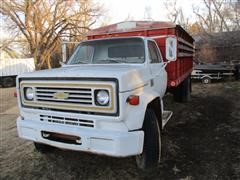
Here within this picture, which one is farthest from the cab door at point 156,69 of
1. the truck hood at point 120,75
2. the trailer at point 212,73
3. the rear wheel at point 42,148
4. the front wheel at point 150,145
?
the trailer at point 212,73

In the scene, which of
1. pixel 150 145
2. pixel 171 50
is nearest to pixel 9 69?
pixel 171 50

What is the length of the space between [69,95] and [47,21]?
82.6 ft

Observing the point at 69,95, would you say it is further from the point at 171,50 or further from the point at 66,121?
the point at 171,50

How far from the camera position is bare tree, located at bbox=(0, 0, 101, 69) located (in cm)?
2556

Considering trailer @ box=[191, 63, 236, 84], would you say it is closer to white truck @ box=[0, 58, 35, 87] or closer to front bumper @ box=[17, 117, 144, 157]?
front bumper @ box=[17, 117, 144, 157]

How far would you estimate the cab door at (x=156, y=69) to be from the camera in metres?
4.39

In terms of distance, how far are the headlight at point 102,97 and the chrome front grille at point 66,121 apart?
0.28 meters

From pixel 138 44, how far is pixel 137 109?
1.67m

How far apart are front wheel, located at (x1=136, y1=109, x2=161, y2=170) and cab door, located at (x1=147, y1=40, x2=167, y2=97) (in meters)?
0.72

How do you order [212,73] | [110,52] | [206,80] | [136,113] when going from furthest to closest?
[212,73], [206,80], [110,52], [136,113]

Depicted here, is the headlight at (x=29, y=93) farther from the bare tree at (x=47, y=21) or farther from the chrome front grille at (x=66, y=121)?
the bare tree at (x=47, y=21)

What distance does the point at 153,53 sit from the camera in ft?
15.8

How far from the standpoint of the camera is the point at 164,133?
557cm

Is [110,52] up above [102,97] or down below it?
above
